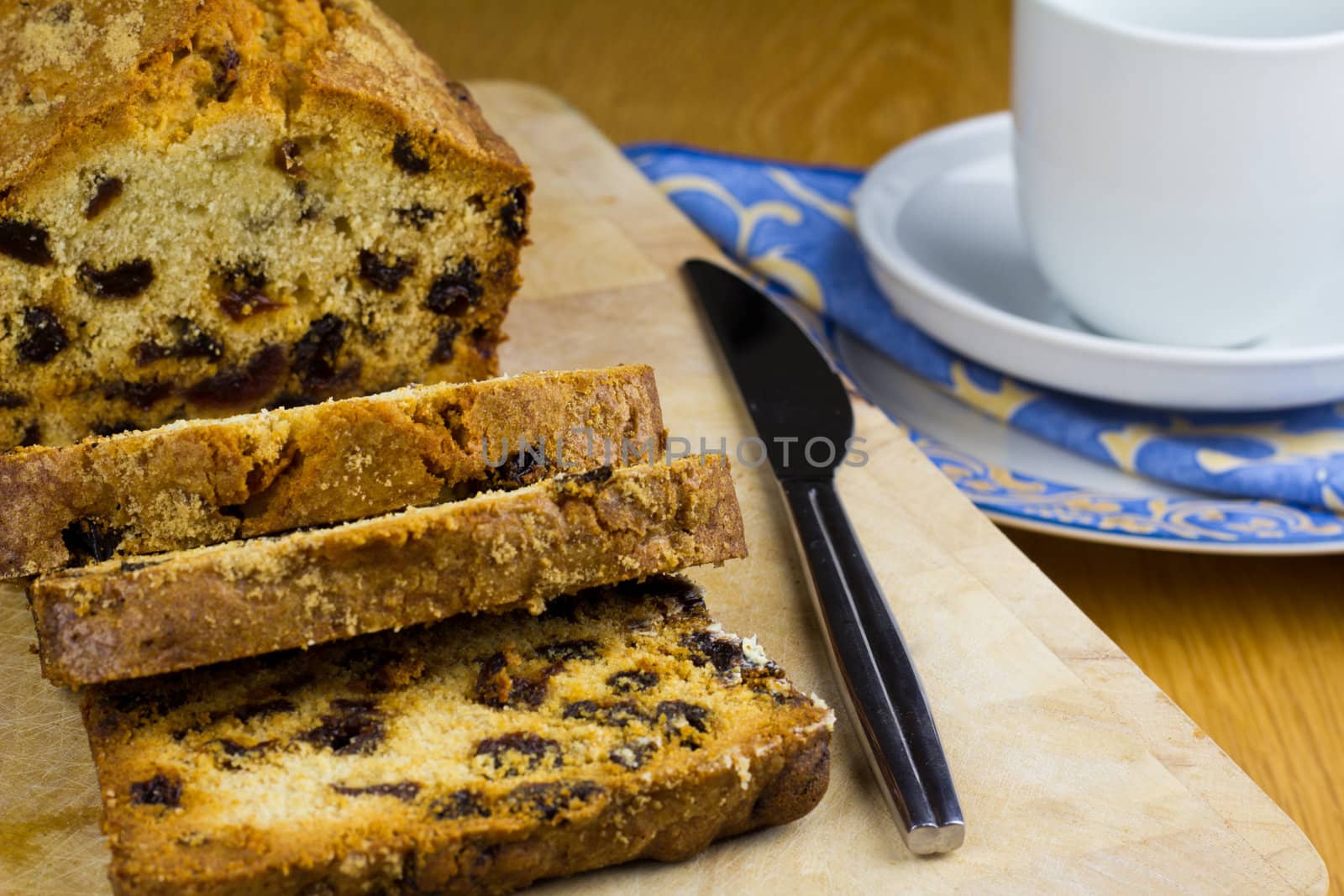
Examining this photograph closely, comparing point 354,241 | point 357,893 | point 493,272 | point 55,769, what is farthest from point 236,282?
point 357,893

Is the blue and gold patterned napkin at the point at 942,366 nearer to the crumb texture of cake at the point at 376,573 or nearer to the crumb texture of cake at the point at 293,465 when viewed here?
the crumb texture of cake at the point at 293,465

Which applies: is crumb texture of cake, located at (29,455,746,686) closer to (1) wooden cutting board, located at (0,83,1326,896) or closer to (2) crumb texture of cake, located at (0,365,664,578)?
(2) crumb texture of cake, located at (0,365,664,578)

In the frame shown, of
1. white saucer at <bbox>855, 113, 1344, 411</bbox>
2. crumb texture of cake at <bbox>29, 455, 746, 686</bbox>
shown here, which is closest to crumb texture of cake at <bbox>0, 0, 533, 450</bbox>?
crumb texture of cake at <bbox>29, 455, 746, 686</bbox>

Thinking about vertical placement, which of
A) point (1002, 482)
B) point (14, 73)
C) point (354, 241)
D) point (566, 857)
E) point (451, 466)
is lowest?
point (1002, 482)

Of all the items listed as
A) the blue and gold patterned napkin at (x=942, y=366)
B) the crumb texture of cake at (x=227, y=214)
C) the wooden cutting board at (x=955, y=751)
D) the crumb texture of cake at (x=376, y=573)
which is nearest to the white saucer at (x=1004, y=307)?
the blue and gold patterned napkin at (x=942, y=366)

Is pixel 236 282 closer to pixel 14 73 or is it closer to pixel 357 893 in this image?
pixel 14 73

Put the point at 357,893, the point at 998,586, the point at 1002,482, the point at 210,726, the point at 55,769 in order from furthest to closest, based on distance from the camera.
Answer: the point at 1002,482 → the point at 998,586 → the point at 55,769 → the point at 210,726 → the point at 357,893
